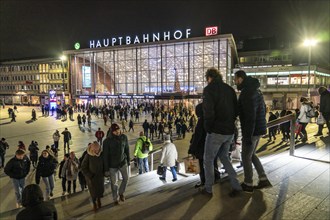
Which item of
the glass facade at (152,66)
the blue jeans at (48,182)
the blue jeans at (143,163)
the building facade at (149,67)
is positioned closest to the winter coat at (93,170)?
the blue jeans at (48,182)

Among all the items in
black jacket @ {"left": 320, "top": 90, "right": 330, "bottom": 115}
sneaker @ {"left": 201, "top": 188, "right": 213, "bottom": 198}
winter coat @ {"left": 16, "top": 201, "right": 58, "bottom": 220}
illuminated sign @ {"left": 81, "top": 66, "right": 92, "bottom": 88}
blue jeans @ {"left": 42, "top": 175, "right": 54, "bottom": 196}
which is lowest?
blue jeans @ {"left": 42, "top": 175, "right": 54, "bottom": 196}

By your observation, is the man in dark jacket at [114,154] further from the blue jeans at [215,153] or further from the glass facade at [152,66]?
the glass facade at [152,66]

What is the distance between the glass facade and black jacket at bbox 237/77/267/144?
38576 millimetres

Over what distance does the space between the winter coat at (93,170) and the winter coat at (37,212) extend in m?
2.20

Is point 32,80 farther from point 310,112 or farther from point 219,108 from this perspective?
point 219,108

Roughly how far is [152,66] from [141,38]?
5.41 meters

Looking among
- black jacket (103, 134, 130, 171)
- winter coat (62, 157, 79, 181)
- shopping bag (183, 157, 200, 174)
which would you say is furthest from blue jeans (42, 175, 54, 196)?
shopping bag (183, 157, 200, 174)

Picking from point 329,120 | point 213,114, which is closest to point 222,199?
point 213,114

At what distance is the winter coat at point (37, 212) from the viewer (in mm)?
2166

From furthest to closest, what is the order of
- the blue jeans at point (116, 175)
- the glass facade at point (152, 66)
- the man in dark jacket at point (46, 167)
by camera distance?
1. the glass facade at point (152, 66)
2. the man in dark jacket at point (46, 167)
3. the blue jeans at point (116, 175)

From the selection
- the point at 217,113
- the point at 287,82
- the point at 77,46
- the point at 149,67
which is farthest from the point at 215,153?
the point at 77,46

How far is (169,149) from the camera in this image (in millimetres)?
7508

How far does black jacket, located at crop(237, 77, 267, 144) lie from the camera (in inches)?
125

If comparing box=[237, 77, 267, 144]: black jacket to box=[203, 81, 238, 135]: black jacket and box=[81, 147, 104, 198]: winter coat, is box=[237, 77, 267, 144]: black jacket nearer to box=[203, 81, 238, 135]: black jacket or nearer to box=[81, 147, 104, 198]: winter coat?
box=[203, 81, 238, 135]: black jacket
